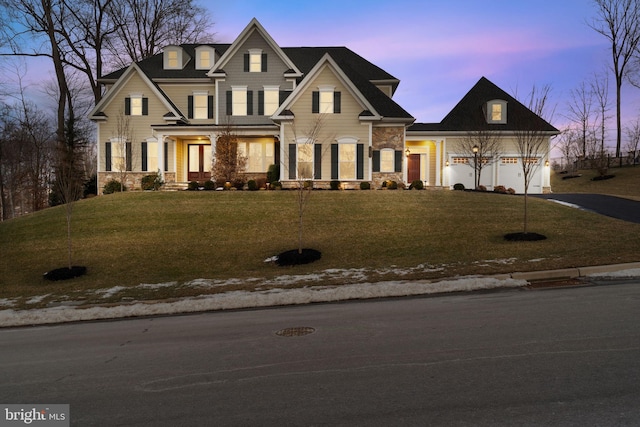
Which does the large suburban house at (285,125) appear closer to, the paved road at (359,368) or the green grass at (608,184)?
the green grass at (608,184)

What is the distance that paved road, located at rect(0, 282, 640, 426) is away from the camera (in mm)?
4180

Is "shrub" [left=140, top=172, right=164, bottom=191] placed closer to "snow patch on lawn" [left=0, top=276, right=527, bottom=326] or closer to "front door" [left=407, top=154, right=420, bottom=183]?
"front door" [left=407, top=154, right=420, bottom=183]

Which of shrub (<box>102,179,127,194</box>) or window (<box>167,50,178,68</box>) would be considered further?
window (<box>167,50,178,68</box>)

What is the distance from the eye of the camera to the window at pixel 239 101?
31922mm

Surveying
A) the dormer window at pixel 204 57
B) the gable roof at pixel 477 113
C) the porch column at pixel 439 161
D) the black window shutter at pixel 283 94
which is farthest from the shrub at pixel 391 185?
the dormer window at pixel 204 57

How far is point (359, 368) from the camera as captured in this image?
532 centimetres

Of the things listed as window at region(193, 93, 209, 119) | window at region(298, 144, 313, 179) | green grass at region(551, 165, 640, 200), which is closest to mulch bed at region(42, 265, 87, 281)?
window at region(298, 144, 313, 179)

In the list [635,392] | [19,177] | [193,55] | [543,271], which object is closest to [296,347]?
[635,392]

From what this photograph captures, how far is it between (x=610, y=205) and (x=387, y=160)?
12.2 m

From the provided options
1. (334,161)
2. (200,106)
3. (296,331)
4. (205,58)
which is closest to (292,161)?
(334,161)

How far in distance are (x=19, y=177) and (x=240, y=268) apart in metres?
42.2

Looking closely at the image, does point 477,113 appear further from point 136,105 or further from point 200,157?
point 136,105

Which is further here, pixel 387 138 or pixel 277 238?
pixel 387 138

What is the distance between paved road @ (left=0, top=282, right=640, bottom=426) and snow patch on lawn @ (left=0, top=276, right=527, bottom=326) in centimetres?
142
